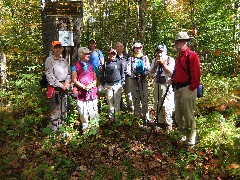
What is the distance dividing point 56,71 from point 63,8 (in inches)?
71.4

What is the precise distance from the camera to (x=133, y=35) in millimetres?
19906

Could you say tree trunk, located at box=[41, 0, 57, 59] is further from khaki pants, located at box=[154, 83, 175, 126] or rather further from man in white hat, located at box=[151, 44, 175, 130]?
khaki pants, located at box=[154, 83, 175, 126]

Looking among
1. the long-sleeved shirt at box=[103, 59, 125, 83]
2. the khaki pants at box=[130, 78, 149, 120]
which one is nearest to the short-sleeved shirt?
the long-sleeved shirt at box=[103, 59, 125, 83]

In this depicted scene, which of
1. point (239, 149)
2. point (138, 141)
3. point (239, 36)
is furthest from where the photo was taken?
point (239, 36)

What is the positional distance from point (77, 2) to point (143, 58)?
2.45 m

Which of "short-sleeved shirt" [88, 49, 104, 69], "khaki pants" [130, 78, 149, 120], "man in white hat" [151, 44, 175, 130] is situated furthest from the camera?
A: "short-sleeved shirt" [88, 49, 104, 69]

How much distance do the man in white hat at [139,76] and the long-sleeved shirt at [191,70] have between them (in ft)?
4.93

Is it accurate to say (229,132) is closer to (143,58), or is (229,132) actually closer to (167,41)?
(143,58)

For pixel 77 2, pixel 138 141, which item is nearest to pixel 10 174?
pixel 138 141

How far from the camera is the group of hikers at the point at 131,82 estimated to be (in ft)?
20.9

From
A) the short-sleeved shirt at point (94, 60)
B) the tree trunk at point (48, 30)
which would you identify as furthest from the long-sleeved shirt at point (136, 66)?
the tree trunk at point (48, 30)

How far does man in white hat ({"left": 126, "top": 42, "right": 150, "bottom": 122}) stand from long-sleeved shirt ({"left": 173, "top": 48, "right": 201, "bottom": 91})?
1.50 meters

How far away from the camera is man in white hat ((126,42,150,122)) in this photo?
7.89 metres

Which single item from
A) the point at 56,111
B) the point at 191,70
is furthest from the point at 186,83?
the point at 56,111
